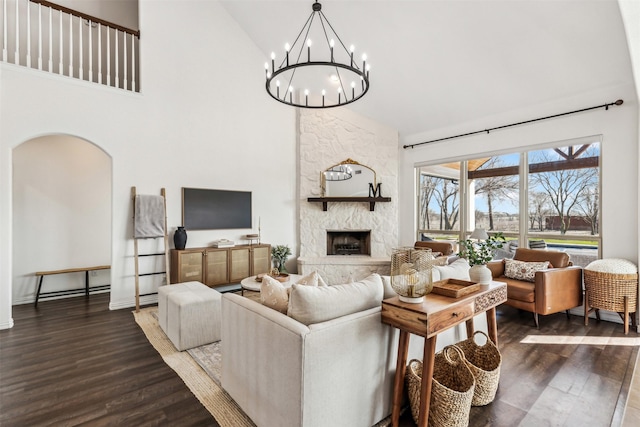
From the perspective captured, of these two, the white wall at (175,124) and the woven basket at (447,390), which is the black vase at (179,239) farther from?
the woven basket at (447,390)

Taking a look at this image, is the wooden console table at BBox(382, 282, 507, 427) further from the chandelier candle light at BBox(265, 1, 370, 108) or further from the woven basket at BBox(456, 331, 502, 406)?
the chandelier candle light at BBox(265, 1, 370, 108)

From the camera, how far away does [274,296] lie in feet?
6.35

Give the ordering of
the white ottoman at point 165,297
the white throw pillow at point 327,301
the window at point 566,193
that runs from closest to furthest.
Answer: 1. the white throw pillow at point 327,301
2. the white ottoman at point 165,297
3. the window at point 566,193

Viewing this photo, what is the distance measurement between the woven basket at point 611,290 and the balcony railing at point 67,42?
6565 mm

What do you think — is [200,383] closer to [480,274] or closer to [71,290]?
[480,274]

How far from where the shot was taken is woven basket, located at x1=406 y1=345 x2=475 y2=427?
1.75m

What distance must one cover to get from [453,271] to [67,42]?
5.92 m

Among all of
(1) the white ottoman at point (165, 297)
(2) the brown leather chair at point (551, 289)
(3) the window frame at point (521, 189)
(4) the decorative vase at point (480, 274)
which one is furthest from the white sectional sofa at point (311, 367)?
(3) the window frame at point (521, 189)

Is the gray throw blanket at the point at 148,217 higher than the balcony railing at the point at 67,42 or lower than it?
lower

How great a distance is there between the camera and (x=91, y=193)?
4914 mm

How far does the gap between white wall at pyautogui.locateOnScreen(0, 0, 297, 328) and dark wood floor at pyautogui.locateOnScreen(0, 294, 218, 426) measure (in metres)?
0.74

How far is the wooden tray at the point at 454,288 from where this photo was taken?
1.90 m

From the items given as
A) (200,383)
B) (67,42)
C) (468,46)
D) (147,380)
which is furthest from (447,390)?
(67,42)

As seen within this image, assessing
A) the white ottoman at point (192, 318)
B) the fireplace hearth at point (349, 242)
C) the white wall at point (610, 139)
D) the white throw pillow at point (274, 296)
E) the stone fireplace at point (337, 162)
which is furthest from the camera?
the fireplace hearth at point (349, 242)
